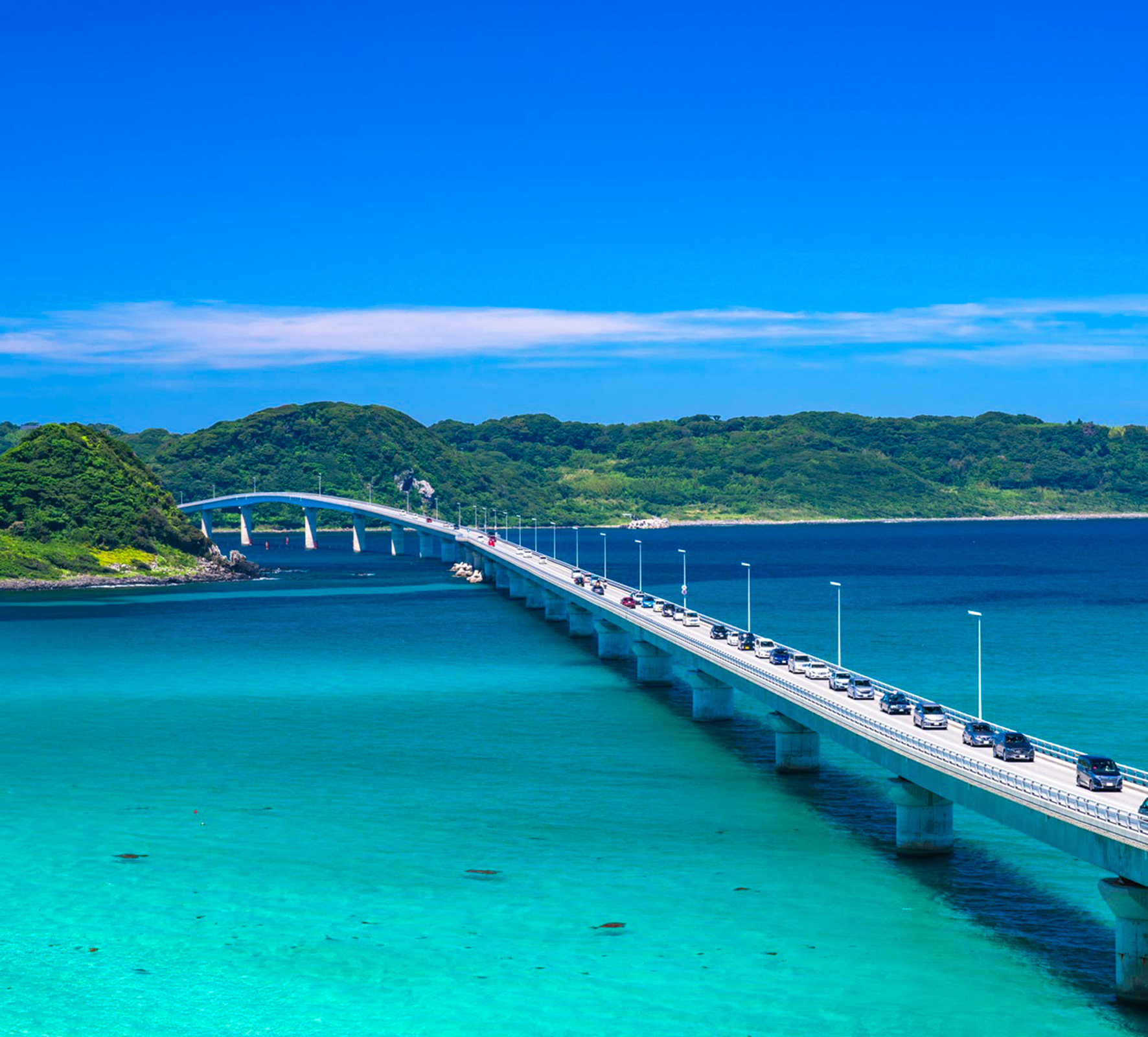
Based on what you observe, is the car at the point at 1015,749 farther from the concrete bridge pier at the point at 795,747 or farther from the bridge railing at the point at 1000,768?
the concrete bridge pier at the point at 795,747

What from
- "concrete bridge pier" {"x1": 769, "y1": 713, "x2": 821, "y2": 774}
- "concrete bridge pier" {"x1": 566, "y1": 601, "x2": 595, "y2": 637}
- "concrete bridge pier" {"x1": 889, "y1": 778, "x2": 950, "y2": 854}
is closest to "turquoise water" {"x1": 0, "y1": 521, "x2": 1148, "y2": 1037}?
"concrete bridge pier" {"x1": 769, "y1": 713, "x2": 821, "y2": 774}

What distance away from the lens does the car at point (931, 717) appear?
67.8m

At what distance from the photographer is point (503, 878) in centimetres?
6022

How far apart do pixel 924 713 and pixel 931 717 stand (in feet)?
1.39

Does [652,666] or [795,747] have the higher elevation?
[652,666]

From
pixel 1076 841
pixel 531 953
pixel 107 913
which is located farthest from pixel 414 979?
pixel 1076 841

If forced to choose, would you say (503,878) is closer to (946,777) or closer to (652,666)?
(946,777)

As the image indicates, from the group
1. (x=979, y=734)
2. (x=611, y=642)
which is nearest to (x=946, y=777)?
(x=979, y=734)

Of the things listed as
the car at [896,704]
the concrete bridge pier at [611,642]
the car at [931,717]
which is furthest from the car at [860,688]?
the concrete bridge pier at [611,642]

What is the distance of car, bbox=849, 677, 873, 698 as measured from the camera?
3059 inches

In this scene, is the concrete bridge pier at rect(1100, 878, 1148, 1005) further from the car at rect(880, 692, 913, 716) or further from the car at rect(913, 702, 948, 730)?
the car at rect(880, 692, 913, 716)

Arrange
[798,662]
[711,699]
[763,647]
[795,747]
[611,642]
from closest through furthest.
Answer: [795,747] < [798,662] < [711,699] < [763,647] < [611,642]

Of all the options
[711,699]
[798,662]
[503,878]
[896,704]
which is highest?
[798,662]

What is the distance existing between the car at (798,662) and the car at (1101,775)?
115ft
